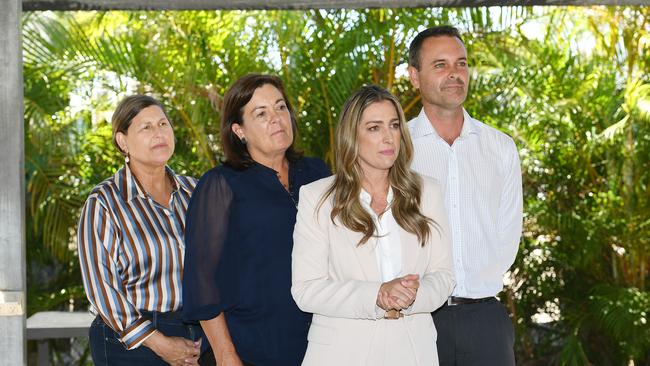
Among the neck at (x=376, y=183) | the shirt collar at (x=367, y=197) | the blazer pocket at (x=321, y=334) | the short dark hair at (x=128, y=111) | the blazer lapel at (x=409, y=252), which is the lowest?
the blazer pocket at (x=321, y=334)

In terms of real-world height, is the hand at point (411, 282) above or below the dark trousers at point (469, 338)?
above

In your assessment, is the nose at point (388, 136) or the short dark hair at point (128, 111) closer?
the nose at point (388, 136)

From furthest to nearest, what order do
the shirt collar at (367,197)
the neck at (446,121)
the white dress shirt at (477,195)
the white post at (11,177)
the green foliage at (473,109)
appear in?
1. the green foliage at (473,109)
2. the neck at (446,121)
3. the white dress shirt at (477,195)
4. the shirt collar at (367,197)
5. the white post at (11,177)

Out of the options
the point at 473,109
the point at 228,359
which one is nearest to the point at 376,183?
the point at 228,359

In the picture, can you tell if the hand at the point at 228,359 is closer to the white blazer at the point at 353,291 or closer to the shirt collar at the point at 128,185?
the white blazer at the point at 353,291

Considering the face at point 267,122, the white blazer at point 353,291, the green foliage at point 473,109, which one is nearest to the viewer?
the white blazer at point 353,291

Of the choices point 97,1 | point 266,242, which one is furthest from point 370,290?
point 97,1

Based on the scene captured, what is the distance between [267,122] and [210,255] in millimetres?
465

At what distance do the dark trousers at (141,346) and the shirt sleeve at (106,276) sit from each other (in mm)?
48

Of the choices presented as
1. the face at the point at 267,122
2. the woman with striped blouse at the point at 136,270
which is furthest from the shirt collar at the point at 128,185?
the face at the point at 267,122

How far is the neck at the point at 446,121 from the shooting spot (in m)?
3.71

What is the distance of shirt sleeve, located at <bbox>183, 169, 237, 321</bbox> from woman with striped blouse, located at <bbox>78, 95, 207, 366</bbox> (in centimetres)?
32

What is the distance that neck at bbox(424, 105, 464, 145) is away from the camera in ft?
12.2

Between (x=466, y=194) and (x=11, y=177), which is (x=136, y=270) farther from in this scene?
(x=466, y=194)
